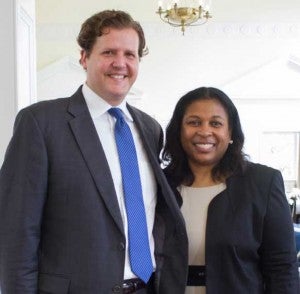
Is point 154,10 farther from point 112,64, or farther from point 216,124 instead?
point 112,64

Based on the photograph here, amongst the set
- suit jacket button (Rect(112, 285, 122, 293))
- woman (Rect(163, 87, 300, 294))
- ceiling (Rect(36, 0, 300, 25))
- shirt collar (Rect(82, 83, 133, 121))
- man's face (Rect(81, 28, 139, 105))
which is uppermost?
ceiling (Rect(36, 0, 300, 25))

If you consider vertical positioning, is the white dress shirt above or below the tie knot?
below

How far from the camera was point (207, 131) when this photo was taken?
1.82 m

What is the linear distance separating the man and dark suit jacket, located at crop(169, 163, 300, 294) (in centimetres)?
25

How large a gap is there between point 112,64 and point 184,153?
55cm

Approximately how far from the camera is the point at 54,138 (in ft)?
4.72

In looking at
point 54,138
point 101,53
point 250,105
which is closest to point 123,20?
point 101,53

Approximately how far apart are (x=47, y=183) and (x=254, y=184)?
800 mm

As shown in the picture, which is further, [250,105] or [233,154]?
[250,105]

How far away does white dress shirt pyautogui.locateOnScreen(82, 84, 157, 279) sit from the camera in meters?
1.54

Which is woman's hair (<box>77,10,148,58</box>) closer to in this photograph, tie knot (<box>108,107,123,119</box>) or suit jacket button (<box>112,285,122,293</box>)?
tie knot (<box>108,107,123,119</box>)

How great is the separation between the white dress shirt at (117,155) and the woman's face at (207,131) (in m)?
0.25

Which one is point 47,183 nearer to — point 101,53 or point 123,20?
point 101,53

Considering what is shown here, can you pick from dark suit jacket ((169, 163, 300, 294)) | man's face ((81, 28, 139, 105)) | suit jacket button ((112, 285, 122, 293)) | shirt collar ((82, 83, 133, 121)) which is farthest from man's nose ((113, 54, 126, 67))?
suit jacket button ((112, 285, 122, 293))
